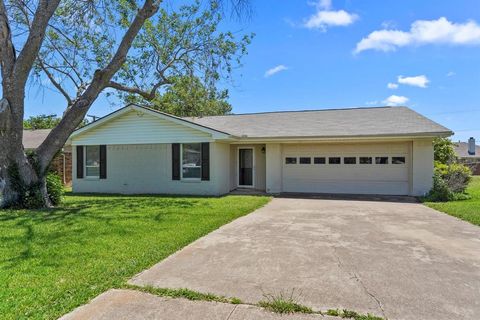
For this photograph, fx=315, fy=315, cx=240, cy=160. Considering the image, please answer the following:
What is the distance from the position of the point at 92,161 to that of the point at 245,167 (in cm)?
753

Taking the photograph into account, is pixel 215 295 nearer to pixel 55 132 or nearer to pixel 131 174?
pixel 55 132

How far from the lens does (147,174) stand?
14.6 meters

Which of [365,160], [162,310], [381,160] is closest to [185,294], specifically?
[162,310]

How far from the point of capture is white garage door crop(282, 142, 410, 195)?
13.2 m

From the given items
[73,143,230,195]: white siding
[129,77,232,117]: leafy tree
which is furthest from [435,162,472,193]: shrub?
[129,77,232,117]: leafy tree

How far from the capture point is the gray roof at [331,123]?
12.5 metres

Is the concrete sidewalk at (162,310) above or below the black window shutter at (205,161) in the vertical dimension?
below

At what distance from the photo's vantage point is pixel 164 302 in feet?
11.3

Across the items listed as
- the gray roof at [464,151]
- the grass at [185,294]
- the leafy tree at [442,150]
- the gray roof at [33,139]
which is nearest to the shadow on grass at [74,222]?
the grass at [185,294]

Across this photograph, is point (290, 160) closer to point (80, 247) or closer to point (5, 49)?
point (80, 247)

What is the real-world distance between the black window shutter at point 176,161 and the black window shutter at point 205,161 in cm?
128

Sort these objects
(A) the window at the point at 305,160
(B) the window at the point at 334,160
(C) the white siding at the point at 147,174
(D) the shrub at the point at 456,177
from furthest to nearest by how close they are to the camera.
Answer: (A) the window at the point at 305,160 → (B) the window at the point at 334,160 → (C) the white siding at the point at 147,174 → (D) the shrub at the point at 456,177

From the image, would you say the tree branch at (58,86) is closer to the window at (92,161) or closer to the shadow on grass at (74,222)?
the window at (92,161)

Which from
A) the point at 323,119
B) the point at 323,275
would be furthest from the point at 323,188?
the point at 323,275
